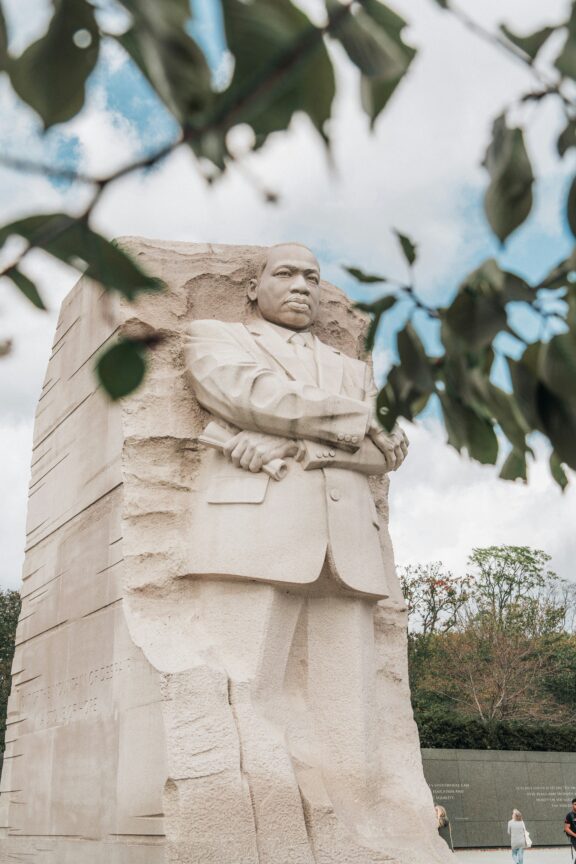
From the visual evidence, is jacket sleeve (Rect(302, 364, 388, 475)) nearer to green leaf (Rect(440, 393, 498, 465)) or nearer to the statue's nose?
the statue's nose

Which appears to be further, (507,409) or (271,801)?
(271,801)

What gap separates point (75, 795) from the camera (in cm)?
486

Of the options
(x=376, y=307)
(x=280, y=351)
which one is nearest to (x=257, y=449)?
(x=280, y=351)

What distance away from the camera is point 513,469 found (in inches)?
67.7

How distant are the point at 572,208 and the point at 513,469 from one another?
62 cm

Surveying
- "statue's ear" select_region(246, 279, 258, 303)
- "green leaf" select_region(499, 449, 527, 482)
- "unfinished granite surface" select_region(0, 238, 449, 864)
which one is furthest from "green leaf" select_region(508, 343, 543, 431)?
"statue's ear" select_region(246, 279, 258, 303)

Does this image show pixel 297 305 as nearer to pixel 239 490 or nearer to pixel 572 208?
pixel 239 490

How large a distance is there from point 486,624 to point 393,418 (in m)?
27.0

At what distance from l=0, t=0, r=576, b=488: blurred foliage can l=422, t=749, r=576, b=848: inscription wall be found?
14.7 meters

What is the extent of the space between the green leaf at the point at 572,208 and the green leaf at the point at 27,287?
25.2 inches

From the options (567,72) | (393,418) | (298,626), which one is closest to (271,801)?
(298,626)

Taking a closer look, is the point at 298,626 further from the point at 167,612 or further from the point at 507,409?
the point at 507,409

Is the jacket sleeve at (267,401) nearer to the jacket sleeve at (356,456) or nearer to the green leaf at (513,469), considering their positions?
the jacket sleeve at (356,456)

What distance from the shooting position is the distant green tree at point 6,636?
899 inches
